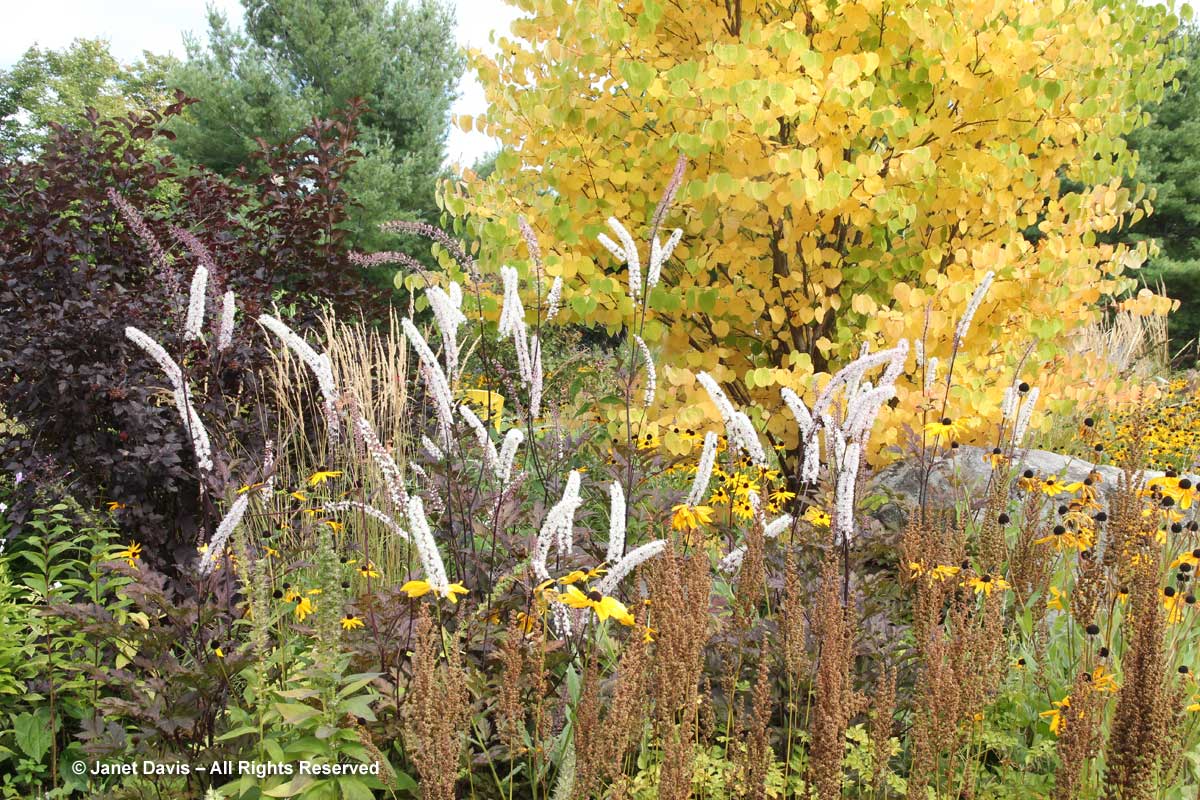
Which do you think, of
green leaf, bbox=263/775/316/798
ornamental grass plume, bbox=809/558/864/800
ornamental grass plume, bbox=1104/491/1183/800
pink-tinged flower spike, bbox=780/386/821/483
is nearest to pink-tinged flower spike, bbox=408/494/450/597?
green leaf, bbox=263/775/316/798

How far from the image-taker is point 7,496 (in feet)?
12.4

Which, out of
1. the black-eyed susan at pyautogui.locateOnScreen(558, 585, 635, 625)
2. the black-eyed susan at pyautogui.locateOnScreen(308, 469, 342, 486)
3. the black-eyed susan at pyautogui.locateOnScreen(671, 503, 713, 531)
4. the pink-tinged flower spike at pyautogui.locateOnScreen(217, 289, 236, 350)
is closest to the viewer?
the black-eyed susan at pyautogui.locateOnScreen(558, 585, 635, 625)

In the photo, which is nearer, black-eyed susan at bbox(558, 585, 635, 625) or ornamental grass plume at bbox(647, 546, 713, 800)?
ornamental grass plume at bbox(647, 546, 713, 800)

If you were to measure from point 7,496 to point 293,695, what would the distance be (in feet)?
9.66

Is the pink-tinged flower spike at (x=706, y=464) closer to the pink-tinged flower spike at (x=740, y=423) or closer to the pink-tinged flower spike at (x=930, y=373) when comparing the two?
the pink-tinged flower spike at (x=740, y=423)

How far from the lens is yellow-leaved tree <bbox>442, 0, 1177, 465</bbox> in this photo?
3426 millimetres

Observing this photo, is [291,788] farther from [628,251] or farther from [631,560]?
[628,251]

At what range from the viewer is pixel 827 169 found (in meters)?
3.56

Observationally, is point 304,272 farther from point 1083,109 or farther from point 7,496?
point 1083,109

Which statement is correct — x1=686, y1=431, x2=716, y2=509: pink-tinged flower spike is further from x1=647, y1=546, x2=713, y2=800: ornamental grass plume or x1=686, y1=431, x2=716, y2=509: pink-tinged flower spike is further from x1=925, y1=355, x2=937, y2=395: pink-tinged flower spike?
x1=925, y1=355, x2=937, y2=395: pink-tinged flower spike

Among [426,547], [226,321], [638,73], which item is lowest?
[426,547]

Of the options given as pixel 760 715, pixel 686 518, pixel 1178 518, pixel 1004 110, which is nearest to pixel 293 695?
pixel 760 715

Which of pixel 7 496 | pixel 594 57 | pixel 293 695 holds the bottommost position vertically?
pixel 293 695

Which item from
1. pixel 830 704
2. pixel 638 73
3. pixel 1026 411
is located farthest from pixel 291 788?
pixel 638 73
